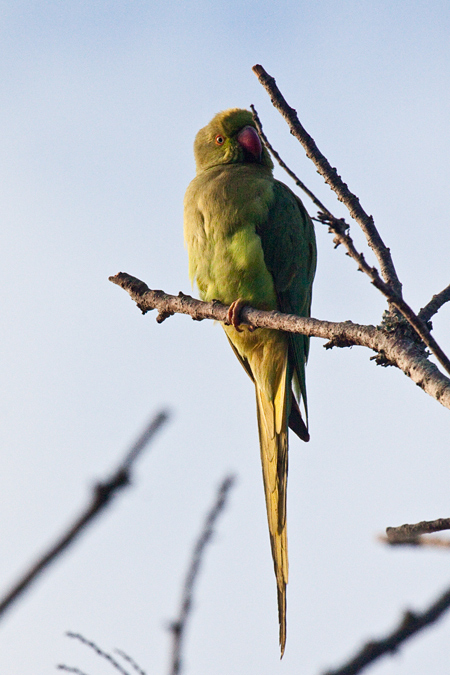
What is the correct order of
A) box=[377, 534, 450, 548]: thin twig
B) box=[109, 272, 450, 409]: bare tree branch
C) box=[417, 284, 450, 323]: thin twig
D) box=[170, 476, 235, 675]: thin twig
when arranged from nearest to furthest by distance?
box=[377, 534, 450, 548]: thin twig → box=[170, 476, 235, 675]: thin twig → box=[109, 272, 450, 409]: bare tree branch → box=[417, 284, 450, 323]: thin twig

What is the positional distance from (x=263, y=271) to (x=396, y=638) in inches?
A: 151

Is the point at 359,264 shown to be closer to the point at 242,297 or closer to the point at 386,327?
the point at 386,327

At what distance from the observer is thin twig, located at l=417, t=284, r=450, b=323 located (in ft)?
8.67

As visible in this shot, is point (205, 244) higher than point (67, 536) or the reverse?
higher

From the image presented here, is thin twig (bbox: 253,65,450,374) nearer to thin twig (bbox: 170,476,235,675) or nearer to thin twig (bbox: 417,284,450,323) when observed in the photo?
thin twig (bbox: 417,284,450,323)

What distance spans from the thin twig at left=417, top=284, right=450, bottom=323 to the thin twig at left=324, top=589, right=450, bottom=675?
2.14 m

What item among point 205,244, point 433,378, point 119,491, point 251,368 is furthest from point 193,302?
point 119,491

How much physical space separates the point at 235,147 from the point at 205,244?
118cm

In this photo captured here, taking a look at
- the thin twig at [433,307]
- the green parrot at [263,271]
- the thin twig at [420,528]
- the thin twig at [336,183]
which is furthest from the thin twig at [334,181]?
the green parrot at [263,271]

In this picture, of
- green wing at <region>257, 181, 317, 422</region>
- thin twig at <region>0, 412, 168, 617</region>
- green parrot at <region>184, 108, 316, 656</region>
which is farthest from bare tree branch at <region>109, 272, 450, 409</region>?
thin twig at <region>0, 412, 168, 617</region>

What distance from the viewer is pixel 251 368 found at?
4.83 metres

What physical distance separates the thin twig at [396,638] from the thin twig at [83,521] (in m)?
0.22

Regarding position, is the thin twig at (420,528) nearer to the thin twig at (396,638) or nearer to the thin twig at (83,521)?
the thin twig at (396,638)

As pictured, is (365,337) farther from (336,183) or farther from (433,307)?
(336,183)
